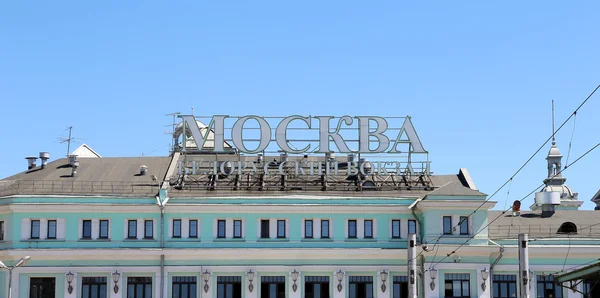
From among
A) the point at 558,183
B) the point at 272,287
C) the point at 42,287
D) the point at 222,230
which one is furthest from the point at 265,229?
the point at 558,183

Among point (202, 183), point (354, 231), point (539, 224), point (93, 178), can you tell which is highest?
point (93, 178)

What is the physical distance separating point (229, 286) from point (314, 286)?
607cm

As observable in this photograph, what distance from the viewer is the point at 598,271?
171 feet

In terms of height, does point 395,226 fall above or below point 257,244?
above

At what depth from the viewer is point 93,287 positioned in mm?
84188

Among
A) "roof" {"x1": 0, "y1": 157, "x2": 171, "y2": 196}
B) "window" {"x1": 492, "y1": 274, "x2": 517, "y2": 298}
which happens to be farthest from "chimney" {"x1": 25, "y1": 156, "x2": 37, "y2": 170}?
"window" {"x1": 492, "y1": 274, "x2": 517, "y2": 298}

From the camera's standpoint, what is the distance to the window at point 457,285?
84.2m

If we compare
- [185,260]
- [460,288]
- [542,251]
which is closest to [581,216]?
[542,251]

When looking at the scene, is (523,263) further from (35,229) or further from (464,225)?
(35,229)

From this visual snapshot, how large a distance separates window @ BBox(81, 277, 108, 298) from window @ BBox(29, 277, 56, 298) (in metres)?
2.08

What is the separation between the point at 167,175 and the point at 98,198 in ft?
21.1

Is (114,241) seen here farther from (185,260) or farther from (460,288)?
(460,288)

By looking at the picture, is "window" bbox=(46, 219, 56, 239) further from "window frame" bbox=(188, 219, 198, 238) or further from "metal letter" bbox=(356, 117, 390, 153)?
"metal letter" bbox=(356, 117, 390, 153)

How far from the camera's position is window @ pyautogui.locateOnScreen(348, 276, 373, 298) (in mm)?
85438
